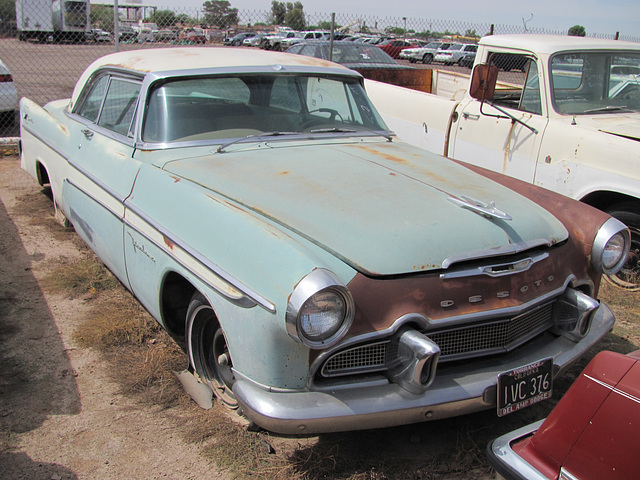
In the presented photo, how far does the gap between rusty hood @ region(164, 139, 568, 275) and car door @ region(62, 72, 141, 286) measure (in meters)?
0.44

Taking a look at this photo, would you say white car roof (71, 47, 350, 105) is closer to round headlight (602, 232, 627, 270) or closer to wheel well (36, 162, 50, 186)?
wheel well (36, 162, 50, 186)

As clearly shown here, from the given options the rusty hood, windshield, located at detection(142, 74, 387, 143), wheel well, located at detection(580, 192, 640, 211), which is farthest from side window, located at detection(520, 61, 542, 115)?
the rusty hood

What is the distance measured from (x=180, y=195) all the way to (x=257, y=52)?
5.57ft

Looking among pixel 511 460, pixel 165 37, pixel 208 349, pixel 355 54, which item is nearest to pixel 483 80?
pixel 208 349

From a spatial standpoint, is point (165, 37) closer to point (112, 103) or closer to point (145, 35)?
point (145, 35)

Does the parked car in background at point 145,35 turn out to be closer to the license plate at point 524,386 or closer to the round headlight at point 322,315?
the round headlight at point 322,315

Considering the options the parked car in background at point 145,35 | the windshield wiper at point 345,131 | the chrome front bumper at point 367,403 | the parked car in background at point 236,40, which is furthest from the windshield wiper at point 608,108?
the parked car in background at point 236,40

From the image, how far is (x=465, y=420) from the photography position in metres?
2.71

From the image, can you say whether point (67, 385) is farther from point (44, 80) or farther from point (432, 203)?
point (44, 80)

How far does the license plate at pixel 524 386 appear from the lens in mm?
2232

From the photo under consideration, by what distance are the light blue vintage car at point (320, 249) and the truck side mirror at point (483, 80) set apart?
0.93 m

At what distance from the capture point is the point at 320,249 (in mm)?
2246

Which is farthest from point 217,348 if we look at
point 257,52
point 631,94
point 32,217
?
point 631,94

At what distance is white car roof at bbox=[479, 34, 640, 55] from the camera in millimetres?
4660
